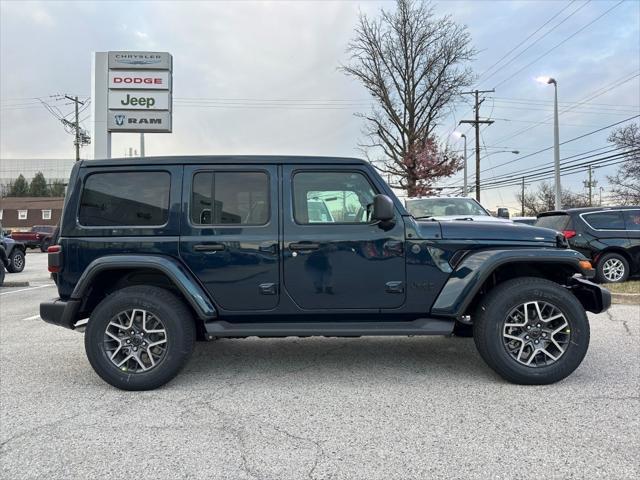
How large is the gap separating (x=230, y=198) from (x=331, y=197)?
34.7 inches

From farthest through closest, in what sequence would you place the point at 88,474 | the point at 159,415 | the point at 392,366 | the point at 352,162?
the point at 392,366 → the point at 352,162 → the point at 159,415 → the point at 88,474

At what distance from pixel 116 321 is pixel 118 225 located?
815 mm

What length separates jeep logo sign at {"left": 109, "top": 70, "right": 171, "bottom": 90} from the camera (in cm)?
1349

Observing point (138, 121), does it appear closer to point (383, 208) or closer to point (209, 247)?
point (209, 247)

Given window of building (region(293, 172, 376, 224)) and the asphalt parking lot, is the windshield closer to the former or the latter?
the asphalt parking lot

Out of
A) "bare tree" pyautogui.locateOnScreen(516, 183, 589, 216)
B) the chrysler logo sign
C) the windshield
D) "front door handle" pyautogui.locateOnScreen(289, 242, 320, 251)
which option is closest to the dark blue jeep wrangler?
"front door handle" pyautogui.locateOnScreen(289, 242, 320, 251)

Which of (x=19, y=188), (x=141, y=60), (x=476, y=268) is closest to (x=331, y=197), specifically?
(x=476, y=268)

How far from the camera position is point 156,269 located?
152 inches

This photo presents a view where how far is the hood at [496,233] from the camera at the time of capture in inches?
155

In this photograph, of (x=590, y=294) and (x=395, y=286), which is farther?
(x=590, y=294)

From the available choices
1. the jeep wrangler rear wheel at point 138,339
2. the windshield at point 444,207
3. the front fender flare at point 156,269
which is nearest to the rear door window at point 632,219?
the windshield at point 444,207

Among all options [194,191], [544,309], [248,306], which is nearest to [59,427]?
[248,306]

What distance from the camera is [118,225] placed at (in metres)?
3.98

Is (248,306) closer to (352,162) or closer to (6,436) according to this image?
(352,162)
